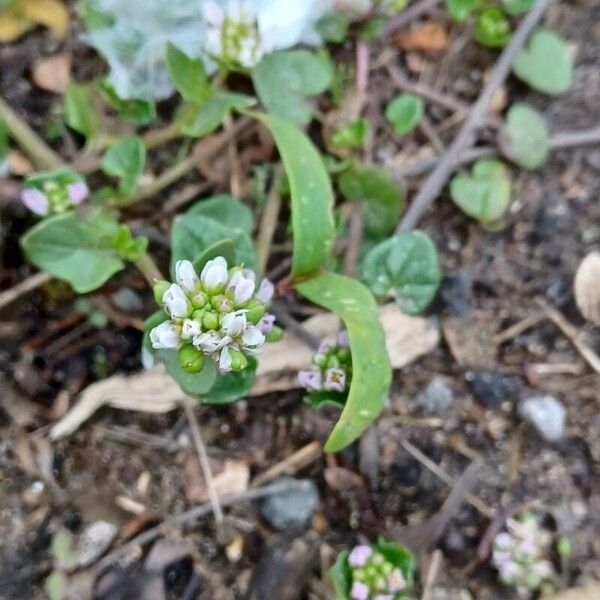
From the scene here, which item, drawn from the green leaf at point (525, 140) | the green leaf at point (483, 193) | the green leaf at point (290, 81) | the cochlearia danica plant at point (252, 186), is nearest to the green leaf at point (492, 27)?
the cochlearia danica plant at point (252, 186)

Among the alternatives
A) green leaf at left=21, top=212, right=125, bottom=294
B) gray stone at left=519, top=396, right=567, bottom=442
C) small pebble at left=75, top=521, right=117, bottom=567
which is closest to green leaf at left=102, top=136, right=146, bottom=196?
green leaf at left=21, top=212, right=125, bottom=294

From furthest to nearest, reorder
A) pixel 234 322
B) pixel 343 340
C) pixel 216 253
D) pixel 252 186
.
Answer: pixel 252 186 → pixel 343 340 → pixel 216 253 → pixel 234 322

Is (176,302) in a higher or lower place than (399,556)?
higher

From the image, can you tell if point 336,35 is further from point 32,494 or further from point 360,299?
point 32,494

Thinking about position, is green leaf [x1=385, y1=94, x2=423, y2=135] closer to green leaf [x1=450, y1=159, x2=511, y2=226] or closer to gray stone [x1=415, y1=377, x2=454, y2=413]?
green leaf [x1=450, y1=159, x2=511, y2=226]

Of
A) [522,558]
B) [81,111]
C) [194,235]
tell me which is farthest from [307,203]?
[522,558]

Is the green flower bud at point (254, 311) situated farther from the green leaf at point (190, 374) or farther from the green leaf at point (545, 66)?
the green leaf at point (545, 66)

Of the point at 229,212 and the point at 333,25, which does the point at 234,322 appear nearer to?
the point at 229,212

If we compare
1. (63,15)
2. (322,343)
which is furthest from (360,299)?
(63,15)
